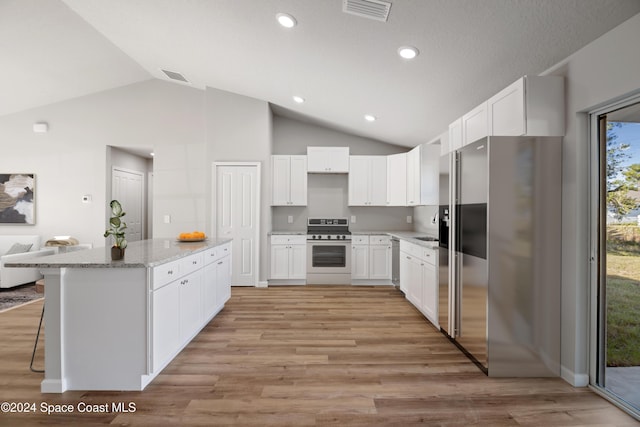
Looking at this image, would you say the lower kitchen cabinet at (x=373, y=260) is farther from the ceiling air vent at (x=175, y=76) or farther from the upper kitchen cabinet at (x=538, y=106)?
the ceiling air vent at (x=175, y=76)

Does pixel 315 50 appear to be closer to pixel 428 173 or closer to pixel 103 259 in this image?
pixel 428 173

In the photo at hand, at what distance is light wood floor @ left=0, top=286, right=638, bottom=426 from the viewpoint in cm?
193

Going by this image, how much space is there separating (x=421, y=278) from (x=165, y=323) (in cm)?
283

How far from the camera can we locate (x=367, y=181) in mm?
5680

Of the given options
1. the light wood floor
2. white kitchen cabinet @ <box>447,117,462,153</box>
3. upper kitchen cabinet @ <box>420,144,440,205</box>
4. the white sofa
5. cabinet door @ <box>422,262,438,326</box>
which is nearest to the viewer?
the light wood floor

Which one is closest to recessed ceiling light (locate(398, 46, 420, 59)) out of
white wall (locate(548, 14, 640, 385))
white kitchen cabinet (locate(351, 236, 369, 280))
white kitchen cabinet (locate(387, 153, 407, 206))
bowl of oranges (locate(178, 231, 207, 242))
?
white wall (locate(548, 14, 640, 385))

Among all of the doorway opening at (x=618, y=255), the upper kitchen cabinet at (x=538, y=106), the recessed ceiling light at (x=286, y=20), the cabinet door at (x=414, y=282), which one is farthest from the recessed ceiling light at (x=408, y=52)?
the cabinet door at (x=414, y=282)

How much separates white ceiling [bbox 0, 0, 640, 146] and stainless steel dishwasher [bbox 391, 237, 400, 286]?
1768mm

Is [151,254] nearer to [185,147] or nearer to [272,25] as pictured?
[272,25]

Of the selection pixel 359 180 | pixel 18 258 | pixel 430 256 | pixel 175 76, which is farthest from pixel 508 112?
pixel 18 258

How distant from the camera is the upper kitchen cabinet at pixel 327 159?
18.3ft

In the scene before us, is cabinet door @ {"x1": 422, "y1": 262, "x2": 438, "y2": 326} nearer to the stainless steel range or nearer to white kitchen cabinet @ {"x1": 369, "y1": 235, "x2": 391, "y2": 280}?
white kitchen cabinet @ {"x1": 369, "y1": 235, "x2": 391, "y2": 280}

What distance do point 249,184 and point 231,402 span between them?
3679mm

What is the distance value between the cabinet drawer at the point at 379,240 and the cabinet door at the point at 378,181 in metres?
0.67
